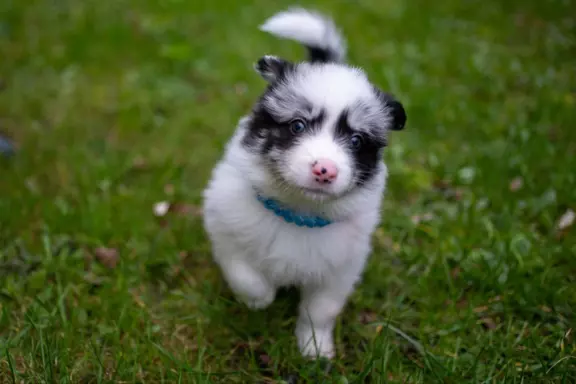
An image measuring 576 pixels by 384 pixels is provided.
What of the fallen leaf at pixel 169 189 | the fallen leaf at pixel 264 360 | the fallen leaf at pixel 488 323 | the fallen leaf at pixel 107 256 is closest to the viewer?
the fallen leaf at pixel 264 360

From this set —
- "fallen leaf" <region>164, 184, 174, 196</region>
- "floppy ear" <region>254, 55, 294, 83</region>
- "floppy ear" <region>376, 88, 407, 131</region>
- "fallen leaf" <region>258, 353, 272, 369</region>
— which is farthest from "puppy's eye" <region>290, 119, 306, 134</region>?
"fallen leaf" <region>164, 184, 174, 196</region>

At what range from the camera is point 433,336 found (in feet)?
9.39

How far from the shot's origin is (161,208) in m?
3.49

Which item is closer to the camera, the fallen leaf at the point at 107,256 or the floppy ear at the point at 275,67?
the floppy ear at the point at 275,67

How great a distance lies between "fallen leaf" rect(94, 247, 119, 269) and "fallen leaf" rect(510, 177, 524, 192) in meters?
2.40

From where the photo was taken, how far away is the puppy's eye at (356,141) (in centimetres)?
A: 232

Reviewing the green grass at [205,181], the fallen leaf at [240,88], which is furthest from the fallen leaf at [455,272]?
the fallen leaf at [240,88]

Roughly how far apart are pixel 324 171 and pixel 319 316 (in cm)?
86

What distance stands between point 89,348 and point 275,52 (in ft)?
9.89

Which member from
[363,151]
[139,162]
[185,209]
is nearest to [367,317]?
[363,151]

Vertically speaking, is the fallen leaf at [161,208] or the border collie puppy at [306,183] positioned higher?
the border collie puppy at [306,183]

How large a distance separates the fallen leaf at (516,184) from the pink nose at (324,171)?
2.01m

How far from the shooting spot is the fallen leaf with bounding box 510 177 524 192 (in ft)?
12.2

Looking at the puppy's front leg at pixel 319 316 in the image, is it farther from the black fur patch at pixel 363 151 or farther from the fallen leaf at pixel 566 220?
the fallen leaf at pixel 566 220
